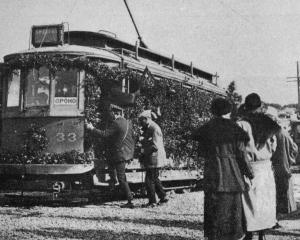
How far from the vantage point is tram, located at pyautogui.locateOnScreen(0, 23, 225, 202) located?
937cm

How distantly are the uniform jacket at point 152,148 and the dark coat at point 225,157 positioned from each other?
3772 mm

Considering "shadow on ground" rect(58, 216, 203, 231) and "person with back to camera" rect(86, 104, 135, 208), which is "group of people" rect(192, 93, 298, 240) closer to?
"shadow on ground" rect(58, 216, 203, 231)

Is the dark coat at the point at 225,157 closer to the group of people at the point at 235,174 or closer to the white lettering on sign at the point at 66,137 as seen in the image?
the group of people at the point at 235,174

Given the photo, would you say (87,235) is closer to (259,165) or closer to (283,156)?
(259,165)

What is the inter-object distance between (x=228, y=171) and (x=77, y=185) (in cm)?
497

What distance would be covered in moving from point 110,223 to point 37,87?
4089 millimetres

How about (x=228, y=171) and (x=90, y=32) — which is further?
(x=90, y=32)

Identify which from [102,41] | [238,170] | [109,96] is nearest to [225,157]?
[238,170]

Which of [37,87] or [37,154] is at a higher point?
[37,87]

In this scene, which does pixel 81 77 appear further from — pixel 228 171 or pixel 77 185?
pixel 228 171

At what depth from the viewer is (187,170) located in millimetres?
11984

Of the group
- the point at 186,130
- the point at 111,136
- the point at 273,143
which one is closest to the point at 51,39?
the point at 111,136

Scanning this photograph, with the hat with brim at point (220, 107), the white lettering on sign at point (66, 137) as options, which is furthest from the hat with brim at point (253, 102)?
the white lettering on sign at point (66, 137)

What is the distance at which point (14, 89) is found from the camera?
10.3m
